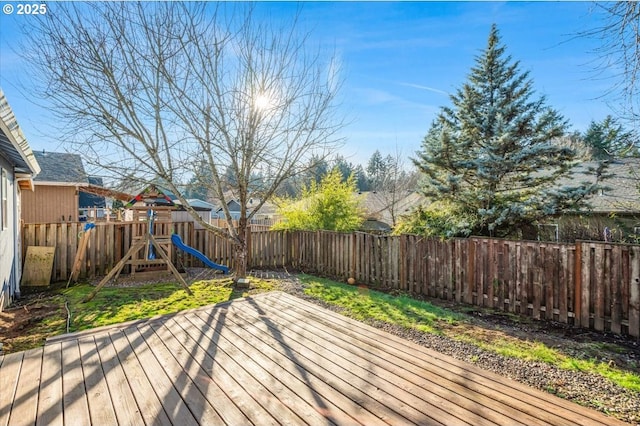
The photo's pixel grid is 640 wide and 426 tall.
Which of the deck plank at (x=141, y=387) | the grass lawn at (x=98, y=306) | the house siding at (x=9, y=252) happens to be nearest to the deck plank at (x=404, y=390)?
the deck plank at (x=141, y=387)

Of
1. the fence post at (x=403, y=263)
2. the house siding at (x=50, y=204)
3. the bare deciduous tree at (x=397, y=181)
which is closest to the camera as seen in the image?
the fence post at (x=403, y=263)

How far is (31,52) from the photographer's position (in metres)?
5.25

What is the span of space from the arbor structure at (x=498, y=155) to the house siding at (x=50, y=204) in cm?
1316

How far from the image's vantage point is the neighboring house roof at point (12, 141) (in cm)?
305

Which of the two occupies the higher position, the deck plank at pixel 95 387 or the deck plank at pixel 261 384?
the deck plank at pixel 95 387

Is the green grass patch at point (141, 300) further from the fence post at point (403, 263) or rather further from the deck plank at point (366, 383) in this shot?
the fence post at point (403, 263)

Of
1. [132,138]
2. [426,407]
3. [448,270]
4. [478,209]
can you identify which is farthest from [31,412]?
[478,209]

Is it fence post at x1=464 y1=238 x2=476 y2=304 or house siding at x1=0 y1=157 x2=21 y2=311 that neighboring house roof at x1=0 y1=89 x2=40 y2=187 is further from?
fence post at x1=464 y1=238 x2=476 y2=304

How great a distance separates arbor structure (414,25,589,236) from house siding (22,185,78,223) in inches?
518

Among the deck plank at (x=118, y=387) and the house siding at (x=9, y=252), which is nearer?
the deck plank at (x=118, y=387)

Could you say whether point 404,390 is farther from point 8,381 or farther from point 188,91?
point 188,91

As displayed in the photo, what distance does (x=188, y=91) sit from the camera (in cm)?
610

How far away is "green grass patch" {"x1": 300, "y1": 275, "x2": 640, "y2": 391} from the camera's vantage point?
3.15 m

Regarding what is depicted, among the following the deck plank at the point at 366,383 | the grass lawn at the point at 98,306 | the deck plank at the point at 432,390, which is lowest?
the grass lawn at the point at 98,306
